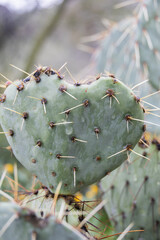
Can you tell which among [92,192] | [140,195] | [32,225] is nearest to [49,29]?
[92,192]

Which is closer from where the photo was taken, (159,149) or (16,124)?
(16,124)

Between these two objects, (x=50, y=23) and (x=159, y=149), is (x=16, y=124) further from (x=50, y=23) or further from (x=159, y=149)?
(x=50, y=23)

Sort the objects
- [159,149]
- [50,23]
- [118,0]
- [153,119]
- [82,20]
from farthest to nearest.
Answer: [82,20] → [118,0] → [50,23] → [153,119] → [159,149]

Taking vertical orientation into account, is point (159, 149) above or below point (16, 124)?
below

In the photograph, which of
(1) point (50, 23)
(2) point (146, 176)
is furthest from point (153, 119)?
(1) point (50, 23)

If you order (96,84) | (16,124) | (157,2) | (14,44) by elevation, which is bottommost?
(14,44)

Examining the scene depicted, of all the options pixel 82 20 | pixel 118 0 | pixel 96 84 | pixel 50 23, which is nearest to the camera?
pixel 96 84
